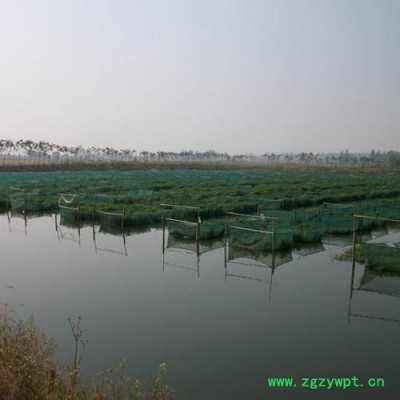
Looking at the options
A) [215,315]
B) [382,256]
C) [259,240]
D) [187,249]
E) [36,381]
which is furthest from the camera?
[187,249]

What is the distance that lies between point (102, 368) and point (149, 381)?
0.76 meters

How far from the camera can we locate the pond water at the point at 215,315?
20.6 feet

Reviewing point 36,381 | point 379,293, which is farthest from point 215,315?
point 36,381

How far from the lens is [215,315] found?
836 cm

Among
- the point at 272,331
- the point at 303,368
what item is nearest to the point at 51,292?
the point at 272,331

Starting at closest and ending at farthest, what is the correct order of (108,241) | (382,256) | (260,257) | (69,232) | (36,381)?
1. (36,381)
2. (382,256)
3. (260,257)
4. (108,241)
5. (69,232)

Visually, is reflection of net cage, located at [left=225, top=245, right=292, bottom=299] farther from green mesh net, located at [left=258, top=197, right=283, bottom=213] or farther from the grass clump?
green mesh net, located at [left=258, top=197, right=283, bottom=213]

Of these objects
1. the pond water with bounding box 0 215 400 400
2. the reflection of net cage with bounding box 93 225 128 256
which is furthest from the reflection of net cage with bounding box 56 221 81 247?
the pond water with bounding box 0 215 400 400

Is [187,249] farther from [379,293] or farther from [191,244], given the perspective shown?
[379,293]

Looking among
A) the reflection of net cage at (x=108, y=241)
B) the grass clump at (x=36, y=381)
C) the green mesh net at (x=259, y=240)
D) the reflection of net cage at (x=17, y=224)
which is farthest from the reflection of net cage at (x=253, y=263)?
the reflection of net cage at (x=17, y=224)

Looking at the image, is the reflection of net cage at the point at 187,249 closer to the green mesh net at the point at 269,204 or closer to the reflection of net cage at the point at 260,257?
the reflection of net cage at the point at 260,257

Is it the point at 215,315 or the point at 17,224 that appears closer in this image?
the point at 215,315

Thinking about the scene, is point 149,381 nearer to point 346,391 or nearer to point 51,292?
point 346,391

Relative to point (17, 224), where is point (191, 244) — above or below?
above
